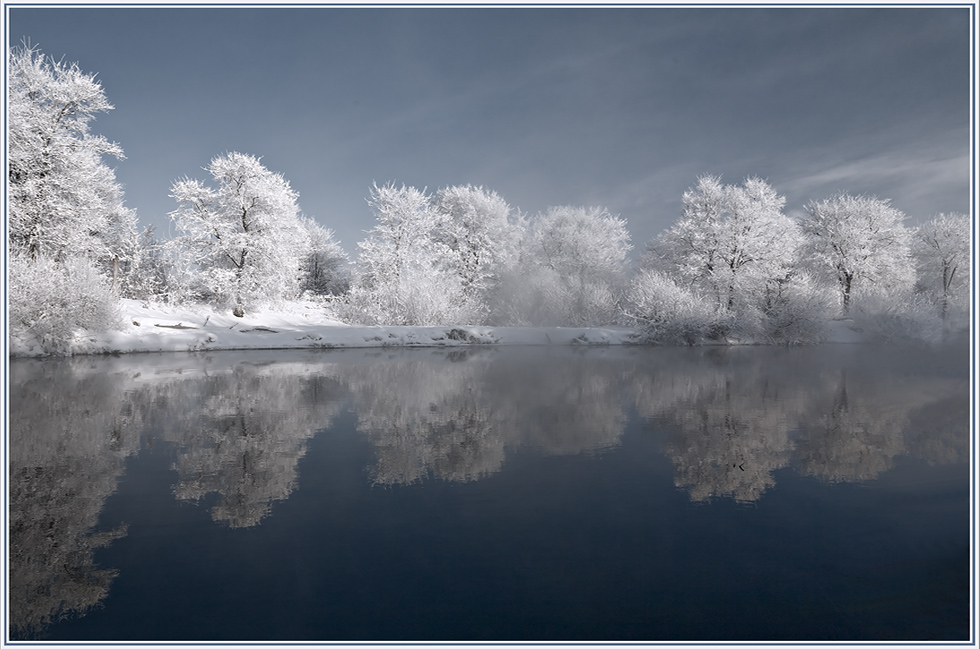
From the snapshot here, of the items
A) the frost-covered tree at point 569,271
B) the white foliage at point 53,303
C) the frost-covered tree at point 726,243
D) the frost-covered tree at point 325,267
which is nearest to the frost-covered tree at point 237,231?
the white foliage at point 53,303

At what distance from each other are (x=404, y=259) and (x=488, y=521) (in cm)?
3058

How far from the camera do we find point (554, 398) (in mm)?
8844

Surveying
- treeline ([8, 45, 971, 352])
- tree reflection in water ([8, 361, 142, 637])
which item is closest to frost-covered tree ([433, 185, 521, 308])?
treeline ([8, 45, 971, 352])

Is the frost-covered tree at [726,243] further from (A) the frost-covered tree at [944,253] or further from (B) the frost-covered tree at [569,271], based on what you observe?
(A) the frost-covered tree at [944,253]

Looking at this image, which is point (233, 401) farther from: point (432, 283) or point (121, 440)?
point (432, 283)

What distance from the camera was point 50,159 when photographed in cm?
2125

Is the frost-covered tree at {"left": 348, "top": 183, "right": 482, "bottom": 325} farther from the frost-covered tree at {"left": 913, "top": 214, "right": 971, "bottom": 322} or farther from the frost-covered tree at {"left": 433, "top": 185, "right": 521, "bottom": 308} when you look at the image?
the frost-covered tree at {"left": 913, "top": 214, "right": 971, "bottom": 322}

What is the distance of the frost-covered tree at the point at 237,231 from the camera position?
26328 mm

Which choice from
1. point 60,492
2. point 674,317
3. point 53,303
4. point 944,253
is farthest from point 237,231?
point 944,253

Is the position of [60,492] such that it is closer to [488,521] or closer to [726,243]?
[488,521]

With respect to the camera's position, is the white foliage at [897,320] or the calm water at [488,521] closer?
the calm water at [488,521]

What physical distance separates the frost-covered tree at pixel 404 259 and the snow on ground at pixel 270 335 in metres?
3.12

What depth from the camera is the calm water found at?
2.52 metres

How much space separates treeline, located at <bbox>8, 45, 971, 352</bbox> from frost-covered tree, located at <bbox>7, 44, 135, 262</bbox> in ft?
0.23
